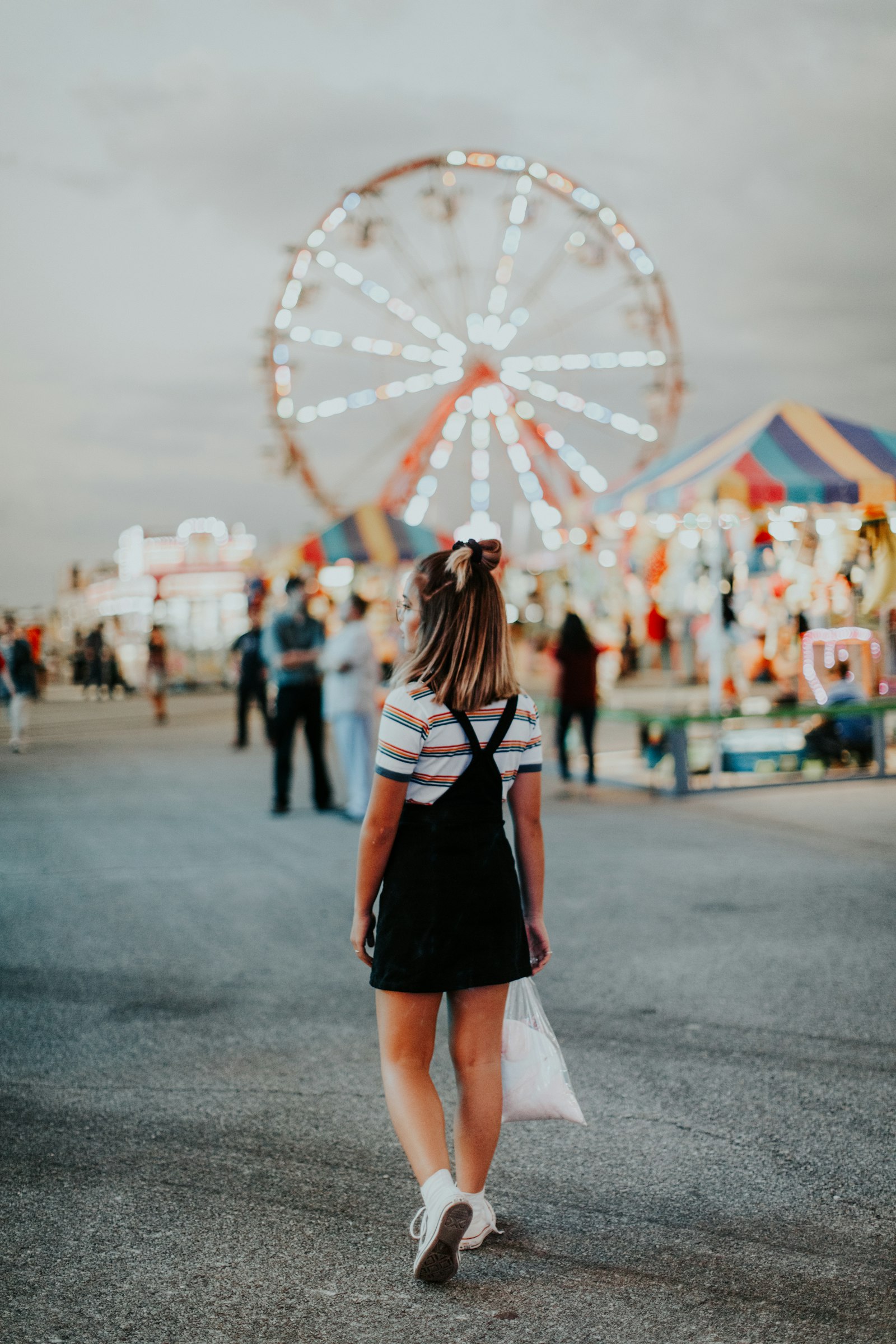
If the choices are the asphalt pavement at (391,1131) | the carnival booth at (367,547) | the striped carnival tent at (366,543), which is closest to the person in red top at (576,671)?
the asphalt pavement at (391,1131)

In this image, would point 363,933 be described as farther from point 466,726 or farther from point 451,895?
point 466,726

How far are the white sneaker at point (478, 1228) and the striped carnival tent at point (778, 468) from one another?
7976 millimetres

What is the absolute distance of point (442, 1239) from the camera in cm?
258

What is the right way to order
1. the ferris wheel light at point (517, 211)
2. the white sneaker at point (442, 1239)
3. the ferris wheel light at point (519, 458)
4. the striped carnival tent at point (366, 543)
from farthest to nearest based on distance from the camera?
the ferris wheel light at point (519, 458)
the ferris wheel light at point (517, 211)
the striped carnival tent at point (366, 543)
the white sneaker at point (442, 1239)

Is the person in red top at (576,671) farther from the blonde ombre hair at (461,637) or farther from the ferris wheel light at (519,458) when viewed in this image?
the ferris wheel light at (519,458)

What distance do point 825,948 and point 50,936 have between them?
12.3 feet

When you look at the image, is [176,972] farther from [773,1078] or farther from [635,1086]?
[773,1078]

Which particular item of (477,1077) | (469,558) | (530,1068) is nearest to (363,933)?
(477,1077)

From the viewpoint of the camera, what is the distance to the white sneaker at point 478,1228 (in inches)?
111

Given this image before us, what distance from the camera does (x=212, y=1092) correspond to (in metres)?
3.89

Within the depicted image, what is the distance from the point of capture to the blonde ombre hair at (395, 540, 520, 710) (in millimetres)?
2732

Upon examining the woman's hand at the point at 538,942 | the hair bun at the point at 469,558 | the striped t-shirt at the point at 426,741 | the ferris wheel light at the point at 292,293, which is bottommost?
the woman's hand at the point at 538,942

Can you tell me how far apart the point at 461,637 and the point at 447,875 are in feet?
1.78

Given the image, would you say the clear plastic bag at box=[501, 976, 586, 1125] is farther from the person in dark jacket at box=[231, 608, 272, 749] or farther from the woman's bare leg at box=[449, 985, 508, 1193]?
the person in dark jacket at box=[231, 608, 272, 749]
